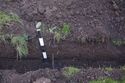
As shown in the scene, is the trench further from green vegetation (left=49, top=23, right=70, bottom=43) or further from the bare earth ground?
green vegetation (left=49, top=23, right=70, bottom=43)

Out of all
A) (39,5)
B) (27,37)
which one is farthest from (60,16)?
(27,37)

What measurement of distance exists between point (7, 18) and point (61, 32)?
3.47 feet

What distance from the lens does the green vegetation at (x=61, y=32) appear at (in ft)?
14.8

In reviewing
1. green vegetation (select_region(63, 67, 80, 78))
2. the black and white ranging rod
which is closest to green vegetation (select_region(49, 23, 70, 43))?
the black and white ranging rod

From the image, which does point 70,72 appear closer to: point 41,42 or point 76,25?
point 41,42

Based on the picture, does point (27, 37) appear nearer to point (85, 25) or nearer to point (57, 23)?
point (57, 23)

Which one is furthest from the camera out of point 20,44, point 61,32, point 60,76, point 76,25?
point 76,25

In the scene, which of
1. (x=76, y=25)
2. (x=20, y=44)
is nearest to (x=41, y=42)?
(x=20, y=44)

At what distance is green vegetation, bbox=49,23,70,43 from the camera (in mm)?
4496

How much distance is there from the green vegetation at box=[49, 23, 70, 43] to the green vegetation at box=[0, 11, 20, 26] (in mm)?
703

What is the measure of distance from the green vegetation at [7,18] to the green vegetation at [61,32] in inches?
27.7

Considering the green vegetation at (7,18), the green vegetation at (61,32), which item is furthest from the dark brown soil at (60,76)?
the green vegetation at (7,18)

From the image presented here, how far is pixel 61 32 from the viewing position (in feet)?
14.9

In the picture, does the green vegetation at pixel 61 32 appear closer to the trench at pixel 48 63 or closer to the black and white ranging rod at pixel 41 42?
the black and white ranging rod at pixel 41 42
